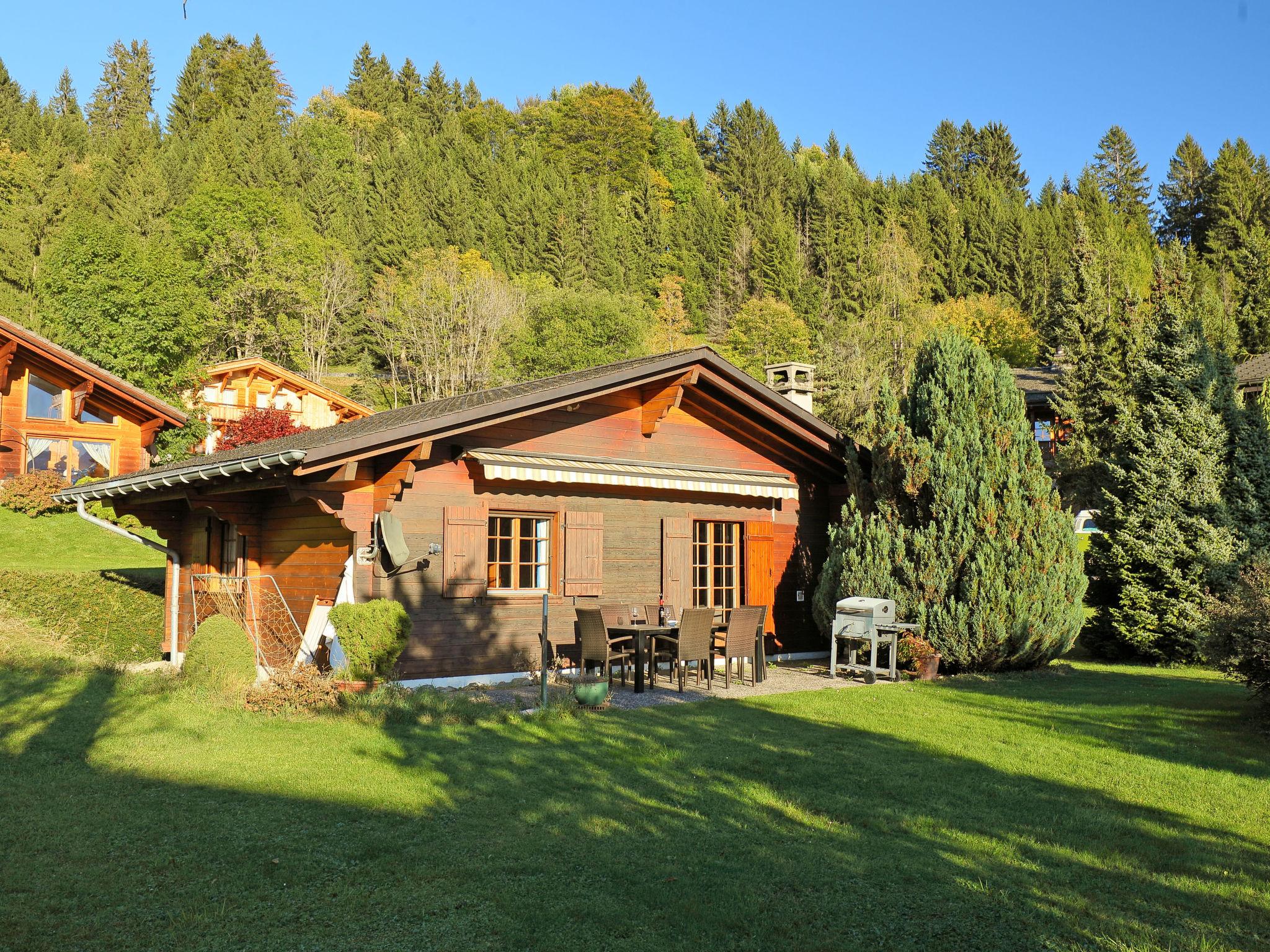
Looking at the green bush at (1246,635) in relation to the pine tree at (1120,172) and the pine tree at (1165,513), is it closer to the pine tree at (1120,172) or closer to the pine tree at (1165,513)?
the pine tree at (1165,513)

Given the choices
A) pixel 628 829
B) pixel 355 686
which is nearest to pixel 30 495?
pixel 355 686

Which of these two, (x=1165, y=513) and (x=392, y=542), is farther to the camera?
(x=1165, y=513)

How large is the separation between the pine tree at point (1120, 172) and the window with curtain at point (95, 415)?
2371 inches

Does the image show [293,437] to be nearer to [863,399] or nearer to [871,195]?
[863,399]

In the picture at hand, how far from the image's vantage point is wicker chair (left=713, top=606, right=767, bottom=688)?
36.4 feet

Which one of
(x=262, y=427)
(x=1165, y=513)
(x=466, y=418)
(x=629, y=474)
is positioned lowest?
(x=1165, y=513)

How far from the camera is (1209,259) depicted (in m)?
52.8

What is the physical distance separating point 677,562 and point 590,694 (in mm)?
3991

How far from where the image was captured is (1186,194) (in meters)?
62.1

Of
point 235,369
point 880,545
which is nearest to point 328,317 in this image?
point 235,369

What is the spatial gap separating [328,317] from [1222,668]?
140 feet

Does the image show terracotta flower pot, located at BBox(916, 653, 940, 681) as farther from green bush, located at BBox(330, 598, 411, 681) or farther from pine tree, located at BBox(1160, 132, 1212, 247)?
pine tree, located at BBox(1160, 132, 1212, 247)

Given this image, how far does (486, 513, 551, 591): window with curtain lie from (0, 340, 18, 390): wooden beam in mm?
17477

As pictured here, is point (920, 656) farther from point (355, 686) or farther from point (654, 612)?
point (355, 686)
